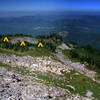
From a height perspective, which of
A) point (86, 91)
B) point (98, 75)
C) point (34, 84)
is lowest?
point (98, 75)

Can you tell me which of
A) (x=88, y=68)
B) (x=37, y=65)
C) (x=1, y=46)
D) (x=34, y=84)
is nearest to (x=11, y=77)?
(x=34, y=84)

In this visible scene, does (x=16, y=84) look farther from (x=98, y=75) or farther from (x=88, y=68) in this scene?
(x=88, y=68)

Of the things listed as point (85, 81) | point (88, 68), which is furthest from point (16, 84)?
point (88, 68)

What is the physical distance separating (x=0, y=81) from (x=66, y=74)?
7.25m

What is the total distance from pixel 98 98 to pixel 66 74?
4.96 m

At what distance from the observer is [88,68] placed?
61.7ft

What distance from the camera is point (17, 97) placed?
7555mm

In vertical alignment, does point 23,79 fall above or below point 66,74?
above

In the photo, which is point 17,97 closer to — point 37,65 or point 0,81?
point 0,81

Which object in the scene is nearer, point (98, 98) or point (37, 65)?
point (98, 98)

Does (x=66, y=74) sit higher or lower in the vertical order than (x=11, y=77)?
lower

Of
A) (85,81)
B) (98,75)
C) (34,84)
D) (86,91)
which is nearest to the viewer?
(34,84)

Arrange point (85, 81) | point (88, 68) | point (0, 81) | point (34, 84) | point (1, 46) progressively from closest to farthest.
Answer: point (0, 81), point (34, 84), point (85, 81), point (88, 68), point (1, 46)

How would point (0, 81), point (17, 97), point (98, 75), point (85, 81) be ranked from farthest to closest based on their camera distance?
point (98, 75) → point (85, 81) → point (0, 81) → point (17, 97)
